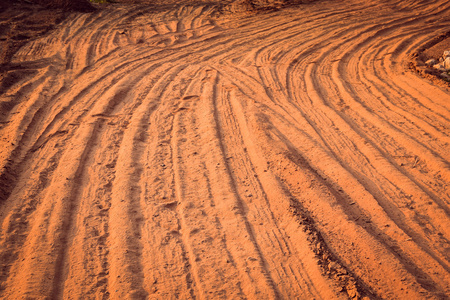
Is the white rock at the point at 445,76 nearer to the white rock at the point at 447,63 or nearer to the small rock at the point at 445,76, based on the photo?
the small rock at the point at 445,76

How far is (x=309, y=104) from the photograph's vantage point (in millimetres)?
5105

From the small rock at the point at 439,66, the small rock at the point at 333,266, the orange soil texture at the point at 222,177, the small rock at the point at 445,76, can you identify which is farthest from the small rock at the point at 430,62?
the small rock at the point at 333,266

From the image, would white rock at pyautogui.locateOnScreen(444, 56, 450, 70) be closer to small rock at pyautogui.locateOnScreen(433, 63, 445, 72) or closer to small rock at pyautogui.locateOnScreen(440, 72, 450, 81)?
small rock at pyautogui.locateOnScreen(433, 63, 445, 72)

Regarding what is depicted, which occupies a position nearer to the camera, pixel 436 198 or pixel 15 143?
pixel 436 198

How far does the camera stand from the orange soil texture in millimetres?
2529

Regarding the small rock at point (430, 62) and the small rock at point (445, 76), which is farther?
the small rock at point (430, 62)

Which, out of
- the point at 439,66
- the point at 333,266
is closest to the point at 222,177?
the point at 333,266

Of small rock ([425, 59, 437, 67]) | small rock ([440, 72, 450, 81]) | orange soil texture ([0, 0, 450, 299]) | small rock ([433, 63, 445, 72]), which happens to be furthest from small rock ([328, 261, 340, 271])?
small rock ([425, 59, 437, 67])

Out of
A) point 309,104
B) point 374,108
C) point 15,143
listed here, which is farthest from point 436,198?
point 15,143

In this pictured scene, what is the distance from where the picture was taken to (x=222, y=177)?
3.53 meters

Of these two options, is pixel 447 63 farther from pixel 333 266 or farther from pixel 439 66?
pixel 333 266

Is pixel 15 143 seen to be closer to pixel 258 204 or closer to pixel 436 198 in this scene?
pixel 258 204

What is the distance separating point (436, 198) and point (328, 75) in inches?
139

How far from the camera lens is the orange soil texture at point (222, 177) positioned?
8.30 feet
